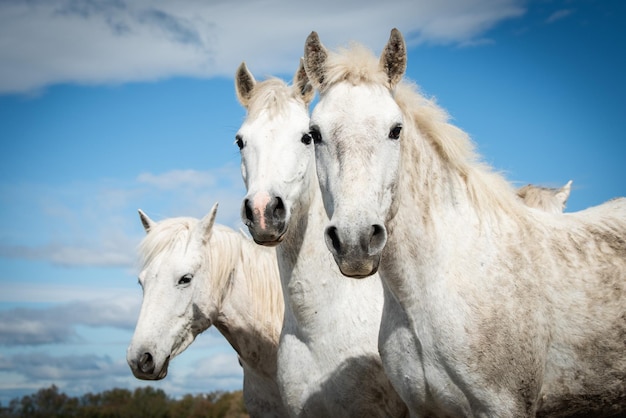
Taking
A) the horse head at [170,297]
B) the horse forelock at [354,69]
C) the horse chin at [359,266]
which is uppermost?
the horse forelock at [354,69]

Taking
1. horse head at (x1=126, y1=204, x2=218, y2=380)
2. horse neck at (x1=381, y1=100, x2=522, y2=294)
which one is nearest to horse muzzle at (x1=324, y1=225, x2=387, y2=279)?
horse neck at (x1=381, y1=100, x2=522, y2=294)

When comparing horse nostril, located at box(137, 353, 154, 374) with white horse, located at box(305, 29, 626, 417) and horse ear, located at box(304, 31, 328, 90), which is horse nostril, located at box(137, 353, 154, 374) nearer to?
white horse, located at box(305, 29, 626, 417)

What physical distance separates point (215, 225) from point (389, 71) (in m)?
3.41

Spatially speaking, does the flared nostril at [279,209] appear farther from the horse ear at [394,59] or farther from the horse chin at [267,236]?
the horse ear at [394,59]

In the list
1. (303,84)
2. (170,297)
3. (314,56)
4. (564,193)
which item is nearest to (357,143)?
(314,56)

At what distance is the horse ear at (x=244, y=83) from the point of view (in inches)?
247

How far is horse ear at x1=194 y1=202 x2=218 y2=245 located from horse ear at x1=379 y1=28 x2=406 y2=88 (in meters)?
3.04

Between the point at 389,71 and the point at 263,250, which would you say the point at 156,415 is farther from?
the point at 389,71

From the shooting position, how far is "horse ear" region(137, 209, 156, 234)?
289 inches

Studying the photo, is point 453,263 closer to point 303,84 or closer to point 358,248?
point 358,248

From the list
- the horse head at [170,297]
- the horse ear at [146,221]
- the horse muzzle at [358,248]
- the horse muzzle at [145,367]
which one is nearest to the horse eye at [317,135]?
the horse muzzle at [358,248]

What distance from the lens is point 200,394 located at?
2095 centimetres

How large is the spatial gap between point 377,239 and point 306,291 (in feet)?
6.60

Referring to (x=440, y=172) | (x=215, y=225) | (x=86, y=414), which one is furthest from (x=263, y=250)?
(x=86, y=414)
